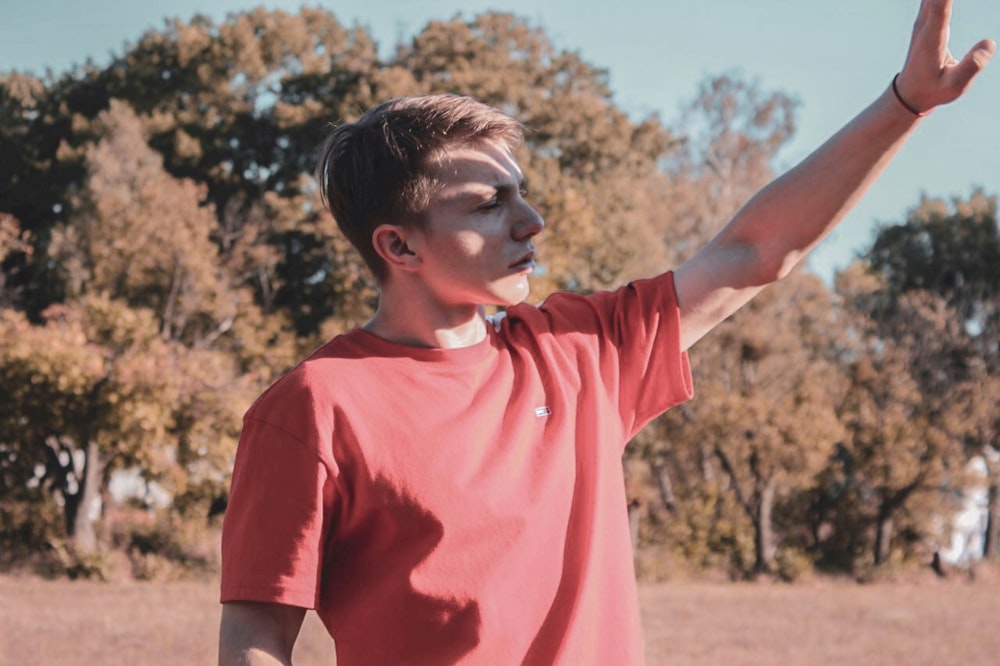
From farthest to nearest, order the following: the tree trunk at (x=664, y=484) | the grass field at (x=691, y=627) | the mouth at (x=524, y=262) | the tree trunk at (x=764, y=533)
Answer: the tree trunk at (x=664, y=484) → the tree trunk at (x=764, y=533) → the grass field at (x=691, y=627) → the mouth at (x=524, y=262)

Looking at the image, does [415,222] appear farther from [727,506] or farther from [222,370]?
[727,506]

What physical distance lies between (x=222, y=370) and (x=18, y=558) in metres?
4.78

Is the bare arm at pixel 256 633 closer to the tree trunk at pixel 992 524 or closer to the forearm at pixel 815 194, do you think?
the forearm at pixel 815 194

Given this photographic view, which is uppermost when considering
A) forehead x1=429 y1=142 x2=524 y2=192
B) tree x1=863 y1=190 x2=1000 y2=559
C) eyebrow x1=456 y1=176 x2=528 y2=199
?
tree x1=863 y1=190 x2=1000 y2=559

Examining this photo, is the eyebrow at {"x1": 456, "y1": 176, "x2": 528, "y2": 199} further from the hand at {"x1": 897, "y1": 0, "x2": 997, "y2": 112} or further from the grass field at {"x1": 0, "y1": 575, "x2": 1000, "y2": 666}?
the grass field at {"x1": 0, "y1": 575, "x2": 1000, "y2": 666}

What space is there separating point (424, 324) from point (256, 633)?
0.51 meters

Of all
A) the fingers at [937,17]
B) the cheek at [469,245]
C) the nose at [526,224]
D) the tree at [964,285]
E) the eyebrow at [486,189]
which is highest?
the tree at [964,285]

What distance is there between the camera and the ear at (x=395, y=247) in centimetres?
177

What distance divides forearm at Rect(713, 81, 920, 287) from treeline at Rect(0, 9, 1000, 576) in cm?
1636

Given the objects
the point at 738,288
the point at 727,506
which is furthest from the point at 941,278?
the point at 738,288

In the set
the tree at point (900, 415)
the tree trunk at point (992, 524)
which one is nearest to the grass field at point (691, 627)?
the tree at point (900, 415)

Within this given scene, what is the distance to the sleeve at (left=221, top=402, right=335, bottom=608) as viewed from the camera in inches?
59.7

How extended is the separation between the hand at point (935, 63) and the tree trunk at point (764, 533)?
835 inches

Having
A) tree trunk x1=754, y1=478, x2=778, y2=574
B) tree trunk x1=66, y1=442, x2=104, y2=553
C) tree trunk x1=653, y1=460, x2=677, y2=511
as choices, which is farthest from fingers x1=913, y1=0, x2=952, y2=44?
tree trunk x1=653, y1=460, x2=677, y2=511
